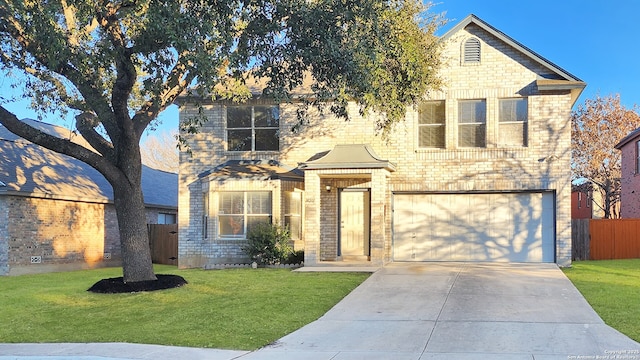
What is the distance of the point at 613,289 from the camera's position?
12.7 m

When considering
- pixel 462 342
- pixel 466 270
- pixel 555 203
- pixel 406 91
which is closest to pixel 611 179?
pixel 555 203

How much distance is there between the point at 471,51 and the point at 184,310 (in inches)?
A: 473

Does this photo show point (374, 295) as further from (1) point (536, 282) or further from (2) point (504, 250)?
(2) point (504, 250)

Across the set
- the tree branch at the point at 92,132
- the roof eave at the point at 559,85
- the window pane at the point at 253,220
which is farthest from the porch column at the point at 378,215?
the tree branch at the point at 92,132

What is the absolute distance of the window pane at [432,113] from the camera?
717 inches

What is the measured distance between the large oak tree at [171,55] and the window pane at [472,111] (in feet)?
11.5

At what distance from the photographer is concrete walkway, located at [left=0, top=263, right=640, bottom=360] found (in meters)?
7.83

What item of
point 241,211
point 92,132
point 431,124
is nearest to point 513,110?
point 431,124

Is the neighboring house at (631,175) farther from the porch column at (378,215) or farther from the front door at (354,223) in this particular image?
the porch column at (378,215)

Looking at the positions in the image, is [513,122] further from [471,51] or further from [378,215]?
[378,215]

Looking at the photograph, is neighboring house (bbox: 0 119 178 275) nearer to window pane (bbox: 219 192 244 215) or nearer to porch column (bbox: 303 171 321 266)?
window pane (bbox: 219 192 244 215)

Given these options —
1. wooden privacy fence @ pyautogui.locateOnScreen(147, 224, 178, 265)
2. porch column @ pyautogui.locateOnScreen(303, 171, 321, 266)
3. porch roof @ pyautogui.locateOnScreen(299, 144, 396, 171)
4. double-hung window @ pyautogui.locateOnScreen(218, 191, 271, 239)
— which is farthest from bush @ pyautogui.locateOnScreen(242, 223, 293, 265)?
wooden privacy fence @ pyautogui.locateOnScreen(147, 224, 178, 265)

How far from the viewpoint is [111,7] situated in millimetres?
11664

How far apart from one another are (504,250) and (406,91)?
6664 millimetres
